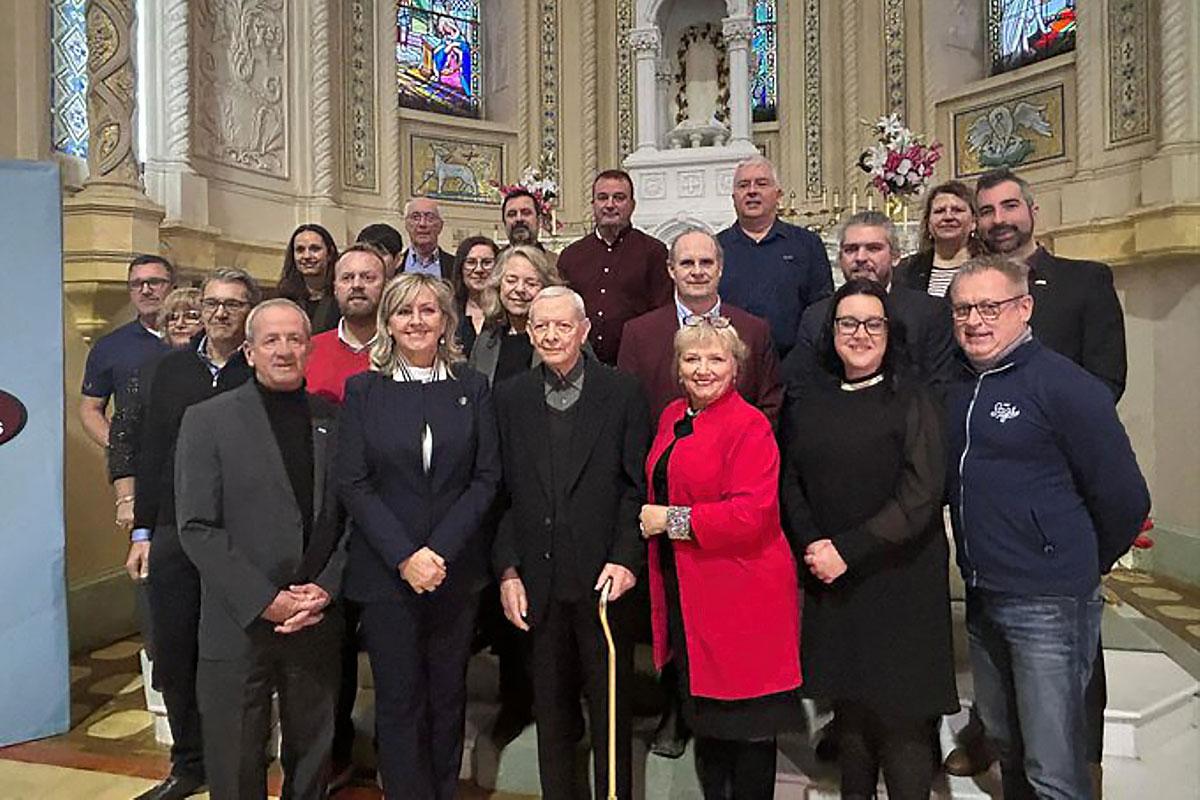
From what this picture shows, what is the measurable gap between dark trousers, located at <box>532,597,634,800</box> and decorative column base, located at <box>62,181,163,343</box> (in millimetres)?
3192

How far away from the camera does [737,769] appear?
2.20 metres

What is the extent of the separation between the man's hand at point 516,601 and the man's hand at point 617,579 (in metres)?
0.19

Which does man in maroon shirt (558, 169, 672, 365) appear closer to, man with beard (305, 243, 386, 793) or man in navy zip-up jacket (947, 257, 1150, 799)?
man with beard (305, 243, 386, 793)

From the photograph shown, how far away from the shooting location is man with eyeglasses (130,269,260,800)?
2.55m

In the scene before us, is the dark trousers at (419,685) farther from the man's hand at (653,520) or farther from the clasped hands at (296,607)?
the man's hand at (653,520)

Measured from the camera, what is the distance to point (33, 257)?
10.5ft

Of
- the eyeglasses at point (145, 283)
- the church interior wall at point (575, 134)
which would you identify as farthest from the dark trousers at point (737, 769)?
the church interior wall at point (575, 134)

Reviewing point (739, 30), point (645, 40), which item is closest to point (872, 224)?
point (739, 30)

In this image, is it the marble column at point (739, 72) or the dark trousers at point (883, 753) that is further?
the marble column at point (739, 72)

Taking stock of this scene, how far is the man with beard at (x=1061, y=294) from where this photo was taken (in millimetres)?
2488

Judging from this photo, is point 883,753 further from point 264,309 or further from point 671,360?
point 264,309

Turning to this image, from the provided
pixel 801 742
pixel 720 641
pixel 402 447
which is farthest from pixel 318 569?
pixel 801 742

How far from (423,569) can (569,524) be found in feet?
1.18

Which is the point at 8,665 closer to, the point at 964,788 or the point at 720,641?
the point at 720,641
